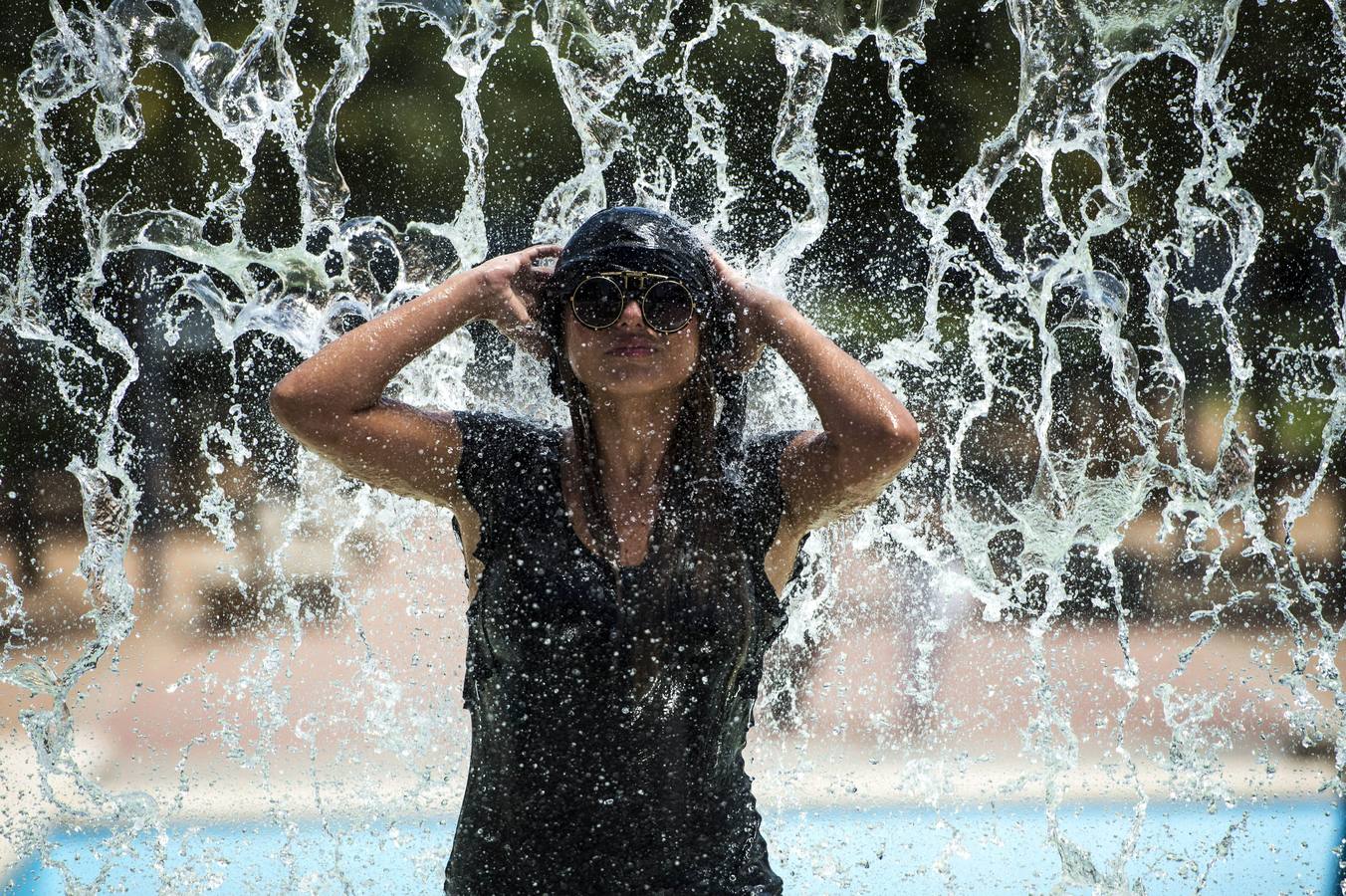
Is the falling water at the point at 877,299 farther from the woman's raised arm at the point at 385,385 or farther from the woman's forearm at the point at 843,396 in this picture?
the woman's forearm at the point at 843,396

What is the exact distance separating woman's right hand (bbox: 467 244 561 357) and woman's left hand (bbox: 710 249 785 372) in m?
0.30

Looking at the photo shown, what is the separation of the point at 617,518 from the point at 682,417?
20cm

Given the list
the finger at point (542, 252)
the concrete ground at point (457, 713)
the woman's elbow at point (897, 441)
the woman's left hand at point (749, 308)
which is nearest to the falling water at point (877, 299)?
the concrete ground at point (457, 713)

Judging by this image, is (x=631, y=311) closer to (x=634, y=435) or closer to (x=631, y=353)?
(x=631, y=353)

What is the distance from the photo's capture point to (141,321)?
8133mm

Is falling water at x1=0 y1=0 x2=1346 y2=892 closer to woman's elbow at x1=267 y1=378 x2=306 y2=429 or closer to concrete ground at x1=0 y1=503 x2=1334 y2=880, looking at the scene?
concrete ground at x1=0 y1=503 x2=1334 y2=880

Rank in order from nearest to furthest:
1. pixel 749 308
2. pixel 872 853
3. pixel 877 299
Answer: pixel 749 308
pixel 872 853
pixel 877 299

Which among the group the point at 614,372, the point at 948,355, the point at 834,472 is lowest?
the point at 834,472

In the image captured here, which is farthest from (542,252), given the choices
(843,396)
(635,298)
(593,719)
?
(593,719)

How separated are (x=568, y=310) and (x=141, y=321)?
693 cm

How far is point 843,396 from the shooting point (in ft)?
6.68

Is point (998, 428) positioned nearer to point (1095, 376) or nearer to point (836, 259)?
point (1095, 376)

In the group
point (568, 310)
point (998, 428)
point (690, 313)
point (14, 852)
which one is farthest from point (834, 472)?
point (998, 428)

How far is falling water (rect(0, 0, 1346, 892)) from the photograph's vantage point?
3.66 metres
